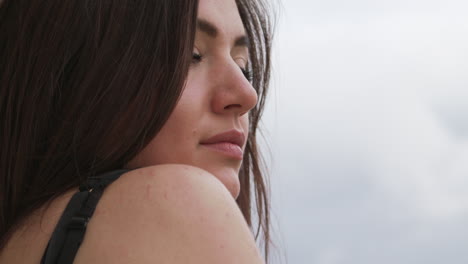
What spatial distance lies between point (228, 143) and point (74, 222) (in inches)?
39.8

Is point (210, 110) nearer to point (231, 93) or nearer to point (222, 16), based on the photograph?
point (231, 93)

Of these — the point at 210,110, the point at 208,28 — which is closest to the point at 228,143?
the point at 210,110

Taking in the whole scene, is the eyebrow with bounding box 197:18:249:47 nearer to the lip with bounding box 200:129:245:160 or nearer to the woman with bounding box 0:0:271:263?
the woman with bounding box 0:0:271:263

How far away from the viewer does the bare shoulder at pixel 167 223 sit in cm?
193

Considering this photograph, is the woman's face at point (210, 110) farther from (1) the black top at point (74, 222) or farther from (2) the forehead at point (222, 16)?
(1) the black top at point (74, 222)

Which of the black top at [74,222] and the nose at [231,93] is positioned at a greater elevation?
the nose at [231,93]

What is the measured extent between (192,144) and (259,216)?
1855 mm

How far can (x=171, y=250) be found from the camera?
1931 millimetres

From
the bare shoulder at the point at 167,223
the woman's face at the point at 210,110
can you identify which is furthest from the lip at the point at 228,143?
the bare shoulder at the point at 167,223

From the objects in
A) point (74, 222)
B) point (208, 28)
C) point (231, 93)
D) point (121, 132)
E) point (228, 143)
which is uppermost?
point (208, 28)

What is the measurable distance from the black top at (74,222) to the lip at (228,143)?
28.6 inches

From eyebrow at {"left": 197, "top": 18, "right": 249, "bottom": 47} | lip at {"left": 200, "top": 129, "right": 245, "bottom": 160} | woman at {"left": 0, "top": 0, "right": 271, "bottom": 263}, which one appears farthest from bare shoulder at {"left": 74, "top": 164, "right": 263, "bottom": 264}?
eyebrow at {"left": 197, "top": 18, "right": 249, "bottom": 47}

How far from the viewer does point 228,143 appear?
2914 millimetres

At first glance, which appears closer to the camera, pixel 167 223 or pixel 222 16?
pixel 167 223
